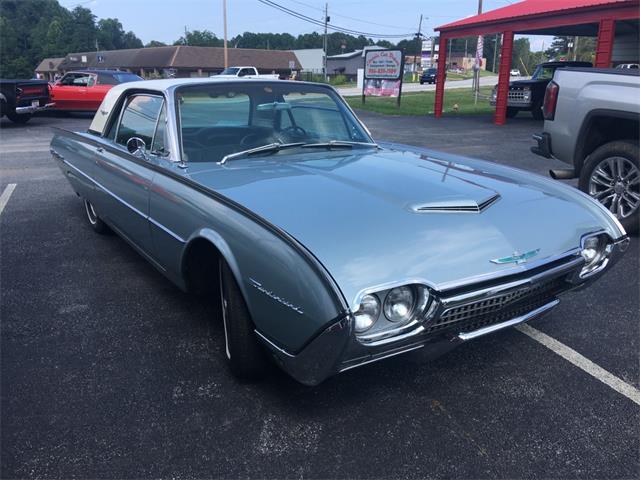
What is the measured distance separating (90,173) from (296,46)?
113794mm

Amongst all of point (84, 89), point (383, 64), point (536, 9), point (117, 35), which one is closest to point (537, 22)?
point (536, 9)

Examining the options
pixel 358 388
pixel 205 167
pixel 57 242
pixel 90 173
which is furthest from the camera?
pixel 57 242

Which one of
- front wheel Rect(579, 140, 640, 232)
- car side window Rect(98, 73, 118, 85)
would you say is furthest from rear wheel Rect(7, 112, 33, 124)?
front wheel Rect(579, 140, 640, 232)

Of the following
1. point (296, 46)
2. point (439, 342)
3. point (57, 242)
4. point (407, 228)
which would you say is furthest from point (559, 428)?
point (296, 46)

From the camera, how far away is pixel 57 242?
192 inches

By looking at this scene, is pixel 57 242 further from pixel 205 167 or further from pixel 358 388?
pixel 358 388

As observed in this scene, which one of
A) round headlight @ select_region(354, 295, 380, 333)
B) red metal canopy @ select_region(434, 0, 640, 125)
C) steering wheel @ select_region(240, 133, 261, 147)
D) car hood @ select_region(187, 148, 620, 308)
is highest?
red metal canopy @ select_region(434, 0, 640, 125)

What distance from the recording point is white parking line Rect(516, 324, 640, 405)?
2.54 meters

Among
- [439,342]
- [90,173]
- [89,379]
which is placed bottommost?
[89,379]

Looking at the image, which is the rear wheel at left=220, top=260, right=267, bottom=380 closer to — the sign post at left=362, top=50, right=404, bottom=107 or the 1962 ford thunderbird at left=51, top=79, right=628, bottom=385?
the 1962 ford thunderbird at left=51, top=79, right=628, bottom=385

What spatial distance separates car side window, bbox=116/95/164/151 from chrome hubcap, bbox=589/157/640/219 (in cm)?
399

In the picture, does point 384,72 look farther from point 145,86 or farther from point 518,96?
point 145,86

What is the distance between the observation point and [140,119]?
3.84m

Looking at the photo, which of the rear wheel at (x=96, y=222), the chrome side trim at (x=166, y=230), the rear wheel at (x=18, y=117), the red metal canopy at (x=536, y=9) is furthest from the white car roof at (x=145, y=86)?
the rear wheel at (x=18, y=117)
